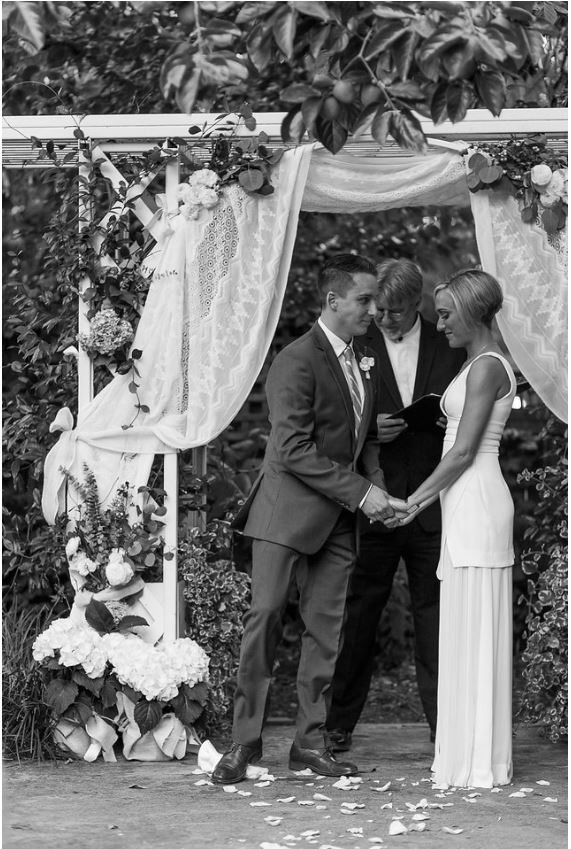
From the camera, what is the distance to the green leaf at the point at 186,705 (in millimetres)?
4652

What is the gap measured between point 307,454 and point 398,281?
96 centimetres

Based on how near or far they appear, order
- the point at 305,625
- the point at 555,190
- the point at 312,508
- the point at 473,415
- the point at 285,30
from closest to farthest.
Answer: the point at 285,30, the point at 473,415, the point at 312,508, the point at 305,625, the point at 555,190

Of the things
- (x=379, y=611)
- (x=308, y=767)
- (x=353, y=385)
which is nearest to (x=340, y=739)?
(x=308, y=767)

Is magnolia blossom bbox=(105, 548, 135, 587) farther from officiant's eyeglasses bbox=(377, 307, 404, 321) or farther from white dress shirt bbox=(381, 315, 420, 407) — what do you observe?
officiant's eyeglasses bbox=(377, 307, 404, 321)

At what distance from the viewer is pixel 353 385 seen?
14.7 ft

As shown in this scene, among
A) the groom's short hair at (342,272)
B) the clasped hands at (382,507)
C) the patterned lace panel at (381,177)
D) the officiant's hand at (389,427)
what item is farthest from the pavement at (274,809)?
the patterned lace panel at (381,177)

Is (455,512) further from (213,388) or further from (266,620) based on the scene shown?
(213,388)

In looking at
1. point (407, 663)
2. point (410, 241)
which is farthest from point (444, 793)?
point (410, 241)

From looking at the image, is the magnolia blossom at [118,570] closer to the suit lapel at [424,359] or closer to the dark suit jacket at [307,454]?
the dark suit jacket at [307,454]

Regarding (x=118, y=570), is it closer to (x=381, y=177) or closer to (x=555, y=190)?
(x=381, y=177)

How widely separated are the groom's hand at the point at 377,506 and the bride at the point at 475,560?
14 centimetres

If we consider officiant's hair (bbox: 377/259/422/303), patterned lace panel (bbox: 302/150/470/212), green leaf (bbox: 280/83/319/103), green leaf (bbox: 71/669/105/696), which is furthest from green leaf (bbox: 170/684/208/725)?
green leaf (bbox: 280/83/319/103)

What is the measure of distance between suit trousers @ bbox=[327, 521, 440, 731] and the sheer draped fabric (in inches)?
31.1

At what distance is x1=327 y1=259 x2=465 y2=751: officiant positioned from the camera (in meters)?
4.81
